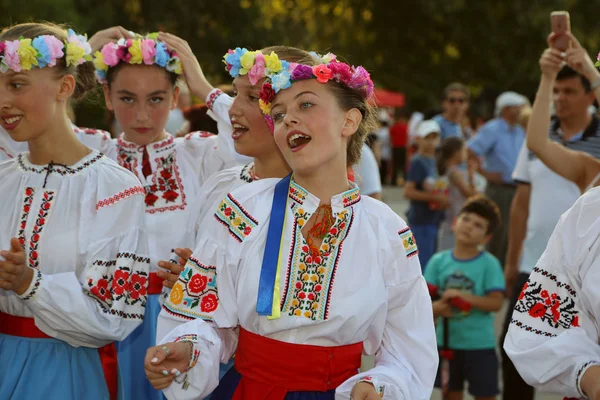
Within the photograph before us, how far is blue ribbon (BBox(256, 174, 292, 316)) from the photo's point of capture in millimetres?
3143

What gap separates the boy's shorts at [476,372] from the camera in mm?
6113

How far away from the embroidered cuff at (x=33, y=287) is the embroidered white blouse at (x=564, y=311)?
1.66 meters

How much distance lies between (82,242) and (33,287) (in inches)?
11.5

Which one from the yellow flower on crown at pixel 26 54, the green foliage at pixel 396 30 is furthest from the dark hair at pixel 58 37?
the green foliage at pixel 396 30

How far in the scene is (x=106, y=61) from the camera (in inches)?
184

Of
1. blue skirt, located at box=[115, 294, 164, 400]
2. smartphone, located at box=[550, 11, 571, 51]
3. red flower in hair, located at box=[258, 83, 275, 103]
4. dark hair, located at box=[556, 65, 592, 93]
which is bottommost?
blue skirt, located at box=[115, 294, 164, 400]

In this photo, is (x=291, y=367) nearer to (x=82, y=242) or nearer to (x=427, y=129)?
(x=82, y=242)

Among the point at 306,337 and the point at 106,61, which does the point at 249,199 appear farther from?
the point at 106,61

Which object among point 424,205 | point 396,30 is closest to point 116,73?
point 424,205

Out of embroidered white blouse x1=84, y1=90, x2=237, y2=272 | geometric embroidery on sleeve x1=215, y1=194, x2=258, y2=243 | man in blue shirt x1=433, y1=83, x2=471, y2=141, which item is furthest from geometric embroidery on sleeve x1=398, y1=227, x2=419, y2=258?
man in blue shirt x1=433, y1=83, x2=471, y2=141

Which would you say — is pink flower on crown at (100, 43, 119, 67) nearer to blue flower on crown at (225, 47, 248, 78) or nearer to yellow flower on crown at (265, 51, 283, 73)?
blue flower on crown at (225, 47, 248, 78)

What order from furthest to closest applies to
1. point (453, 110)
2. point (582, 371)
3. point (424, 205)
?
1. point (453, 110)
2. point (424, 205)
3. point (582, 371)

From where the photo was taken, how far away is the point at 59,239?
3.65 meters

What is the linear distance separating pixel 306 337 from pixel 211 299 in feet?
1.14
